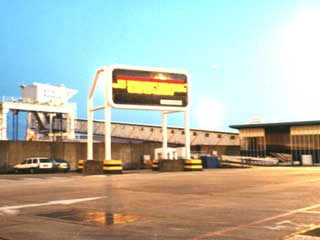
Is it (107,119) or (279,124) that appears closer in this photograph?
(107,119)

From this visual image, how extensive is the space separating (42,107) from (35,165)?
980 inches

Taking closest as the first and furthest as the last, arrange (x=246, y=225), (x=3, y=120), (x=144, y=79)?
(x=246, y=225) → (x=144, y=79) → (x=3, y=120)

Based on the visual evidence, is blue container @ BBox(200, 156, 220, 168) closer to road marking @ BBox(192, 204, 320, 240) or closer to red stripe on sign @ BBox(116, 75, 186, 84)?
red stripe on sign @ BBox(116, 75, 186, 84)

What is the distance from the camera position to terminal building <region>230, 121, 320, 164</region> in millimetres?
51250

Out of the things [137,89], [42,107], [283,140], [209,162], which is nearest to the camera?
[137,89]

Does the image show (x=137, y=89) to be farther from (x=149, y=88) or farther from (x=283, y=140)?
(x=283, y=140)

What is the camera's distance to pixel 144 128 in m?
67.8

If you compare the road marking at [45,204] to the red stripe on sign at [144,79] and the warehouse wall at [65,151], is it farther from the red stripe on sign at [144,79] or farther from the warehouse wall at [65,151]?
the warehouse wall at [65,151]

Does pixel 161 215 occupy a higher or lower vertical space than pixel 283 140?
lower

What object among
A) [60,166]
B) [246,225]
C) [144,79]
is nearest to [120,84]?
[144,79]

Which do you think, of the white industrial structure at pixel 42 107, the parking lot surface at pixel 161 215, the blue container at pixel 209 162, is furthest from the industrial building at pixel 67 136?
the parking lot surface at pixel 161 215

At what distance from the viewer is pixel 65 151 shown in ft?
134

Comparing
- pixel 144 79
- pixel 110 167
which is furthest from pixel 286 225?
pixel 144 79

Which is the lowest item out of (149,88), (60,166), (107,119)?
(60,166)
